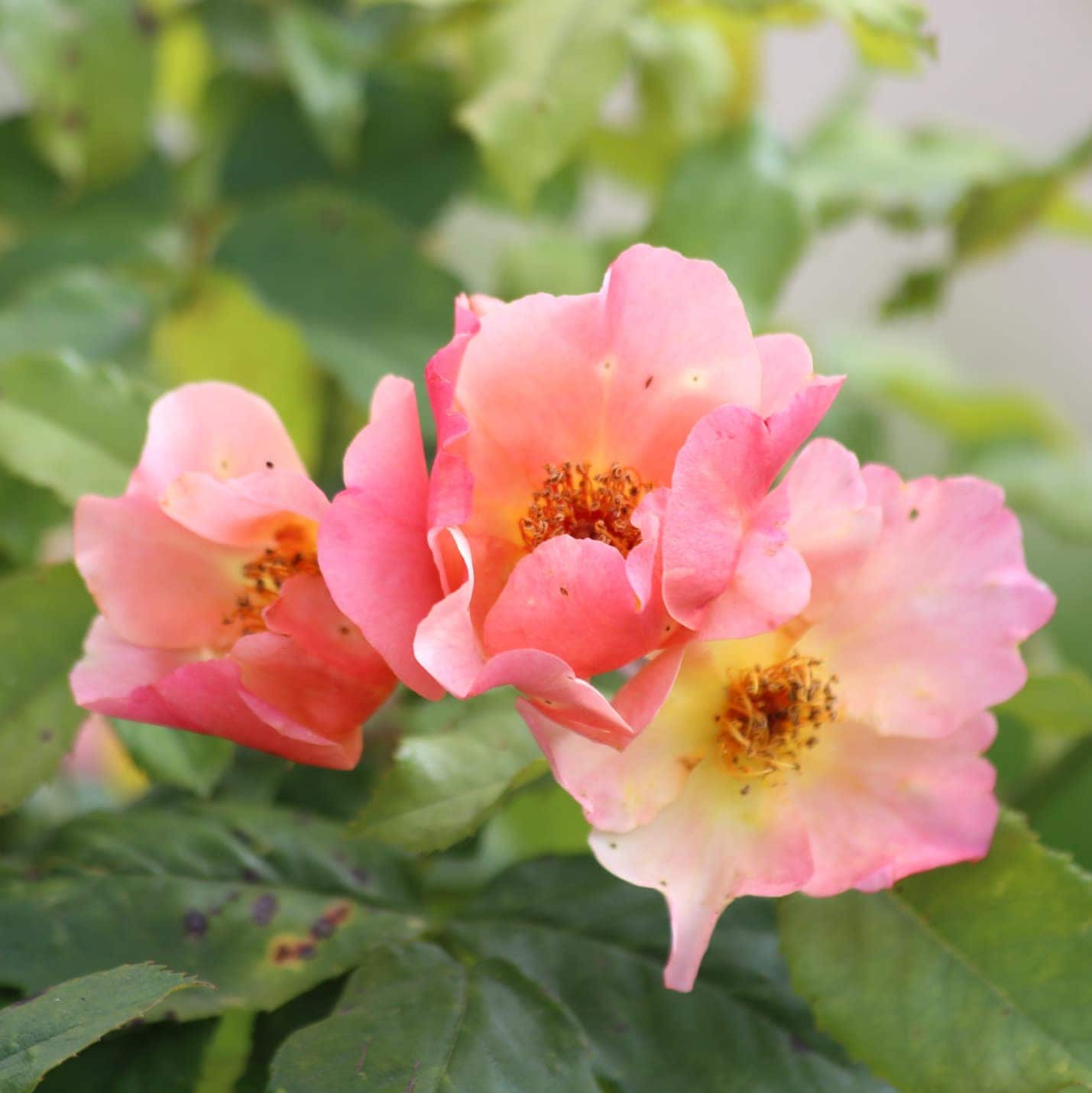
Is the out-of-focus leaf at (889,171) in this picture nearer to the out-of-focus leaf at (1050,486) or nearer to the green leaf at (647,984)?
the out-of-focus leaf at (1050,486)

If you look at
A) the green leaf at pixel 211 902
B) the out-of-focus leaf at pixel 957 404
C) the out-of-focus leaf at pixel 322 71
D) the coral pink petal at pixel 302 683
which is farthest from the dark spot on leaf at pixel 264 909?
the out-of-focus leaf at pixel 957 404

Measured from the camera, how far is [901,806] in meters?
0.29

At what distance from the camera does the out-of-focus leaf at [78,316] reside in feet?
1.52

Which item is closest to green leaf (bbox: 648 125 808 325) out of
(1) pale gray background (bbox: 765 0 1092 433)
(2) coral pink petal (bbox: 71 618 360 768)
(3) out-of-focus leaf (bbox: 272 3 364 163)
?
(3) out-of-focus leaf (bbox: 272 3 364 163)

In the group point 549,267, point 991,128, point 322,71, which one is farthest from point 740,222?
point 991,128

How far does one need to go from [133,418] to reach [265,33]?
27 cm

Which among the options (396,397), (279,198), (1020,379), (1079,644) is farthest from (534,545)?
(1020,379)

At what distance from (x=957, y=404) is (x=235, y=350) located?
1.40 feet

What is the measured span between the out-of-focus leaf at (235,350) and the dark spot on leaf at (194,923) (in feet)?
0.75

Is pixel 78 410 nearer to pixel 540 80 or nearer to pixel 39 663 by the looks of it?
pixel 39 663

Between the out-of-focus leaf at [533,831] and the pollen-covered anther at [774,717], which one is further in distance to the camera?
the out-of-focus leaf at [533,831]

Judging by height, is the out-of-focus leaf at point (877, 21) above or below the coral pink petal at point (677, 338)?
above

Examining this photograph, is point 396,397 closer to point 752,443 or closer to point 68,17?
point 752,443

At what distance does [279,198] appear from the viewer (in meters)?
0.53
